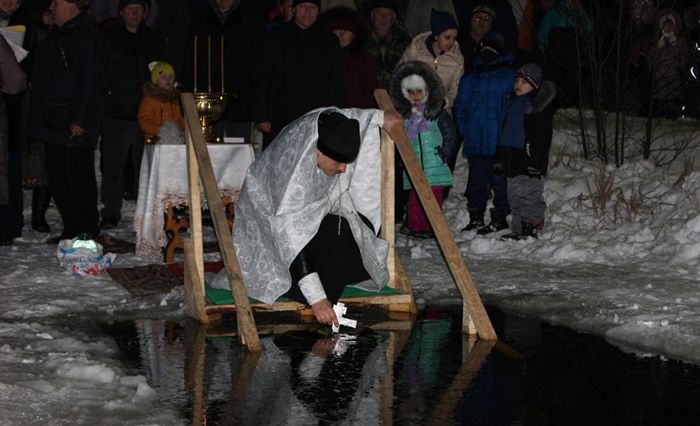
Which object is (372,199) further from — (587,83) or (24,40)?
(587,83)

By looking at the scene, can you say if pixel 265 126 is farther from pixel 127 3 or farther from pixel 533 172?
pixel 533 172

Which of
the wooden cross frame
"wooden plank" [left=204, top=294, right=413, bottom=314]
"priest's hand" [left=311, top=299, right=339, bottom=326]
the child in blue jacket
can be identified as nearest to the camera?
the wooden cross frame

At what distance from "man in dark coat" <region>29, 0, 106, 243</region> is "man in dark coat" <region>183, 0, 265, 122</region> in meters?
1.11

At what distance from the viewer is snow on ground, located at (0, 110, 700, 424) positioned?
561 centimetres

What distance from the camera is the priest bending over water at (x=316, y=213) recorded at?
701cm

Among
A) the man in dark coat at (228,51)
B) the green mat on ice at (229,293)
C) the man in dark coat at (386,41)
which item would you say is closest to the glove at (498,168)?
the man in dark coat at (386,41)

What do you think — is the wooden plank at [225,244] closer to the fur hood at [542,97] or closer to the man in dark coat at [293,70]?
the man in dark coat at [293,70]

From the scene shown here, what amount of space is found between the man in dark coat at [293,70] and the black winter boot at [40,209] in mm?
2174

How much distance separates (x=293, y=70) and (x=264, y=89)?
29 centimetres

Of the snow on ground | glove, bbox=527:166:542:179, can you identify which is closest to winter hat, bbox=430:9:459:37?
glove, bbox=527:166:542:179

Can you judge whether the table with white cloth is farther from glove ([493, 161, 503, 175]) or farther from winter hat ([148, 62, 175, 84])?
glove ([493, 161, 503, 175])

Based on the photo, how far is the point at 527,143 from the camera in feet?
33.0

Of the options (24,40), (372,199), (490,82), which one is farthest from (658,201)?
(24,40)

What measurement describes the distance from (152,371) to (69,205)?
400 cm
